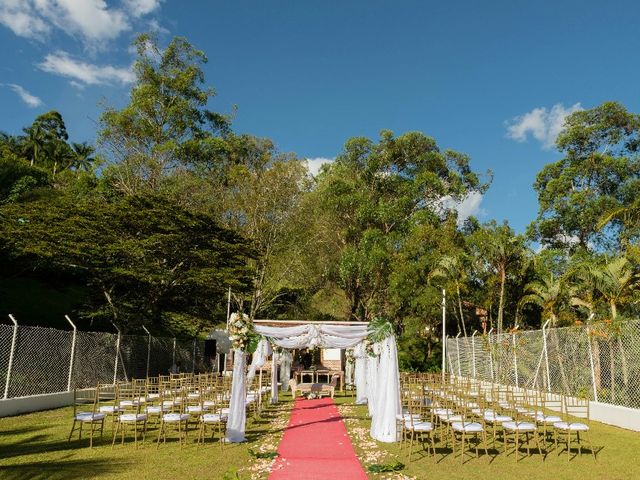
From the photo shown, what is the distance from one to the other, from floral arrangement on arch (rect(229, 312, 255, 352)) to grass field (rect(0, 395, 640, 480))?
1.87 metres

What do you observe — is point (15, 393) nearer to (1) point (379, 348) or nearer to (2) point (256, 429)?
(2) point (256, 429)

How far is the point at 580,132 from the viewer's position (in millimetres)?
29969

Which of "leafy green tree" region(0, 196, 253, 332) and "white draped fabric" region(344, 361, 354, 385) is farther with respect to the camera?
"white draped fabric" region(344, 361, 354, 385)

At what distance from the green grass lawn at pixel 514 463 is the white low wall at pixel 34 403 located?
8.27 metres

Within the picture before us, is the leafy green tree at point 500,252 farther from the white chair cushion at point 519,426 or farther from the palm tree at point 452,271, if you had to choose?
the white chair cushion at point 519,426

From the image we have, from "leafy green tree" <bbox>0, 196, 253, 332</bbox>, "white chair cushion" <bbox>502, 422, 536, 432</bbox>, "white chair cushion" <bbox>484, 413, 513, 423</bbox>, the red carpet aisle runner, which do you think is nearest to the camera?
the red carpet aisle runner

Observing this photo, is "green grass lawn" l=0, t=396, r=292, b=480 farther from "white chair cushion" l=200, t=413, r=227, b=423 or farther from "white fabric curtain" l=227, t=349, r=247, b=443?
"white chair cushion" l=200, t=413, r=227, b=423

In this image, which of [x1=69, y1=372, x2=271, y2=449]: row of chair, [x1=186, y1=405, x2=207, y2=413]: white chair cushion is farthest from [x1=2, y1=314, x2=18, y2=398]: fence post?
[x1=186, y1=405, x2=207, y2=413]: white chair cushion

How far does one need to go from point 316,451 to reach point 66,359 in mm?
9857

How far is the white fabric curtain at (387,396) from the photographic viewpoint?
404 inches

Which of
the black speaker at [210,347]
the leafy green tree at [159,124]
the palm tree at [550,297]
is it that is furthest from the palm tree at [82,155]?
the palm tree at [550,297]

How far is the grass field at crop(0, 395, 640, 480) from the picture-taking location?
7367 millimetres

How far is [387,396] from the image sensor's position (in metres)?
10.5

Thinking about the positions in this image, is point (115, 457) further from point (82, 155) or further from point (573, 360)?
point (82, 155)
